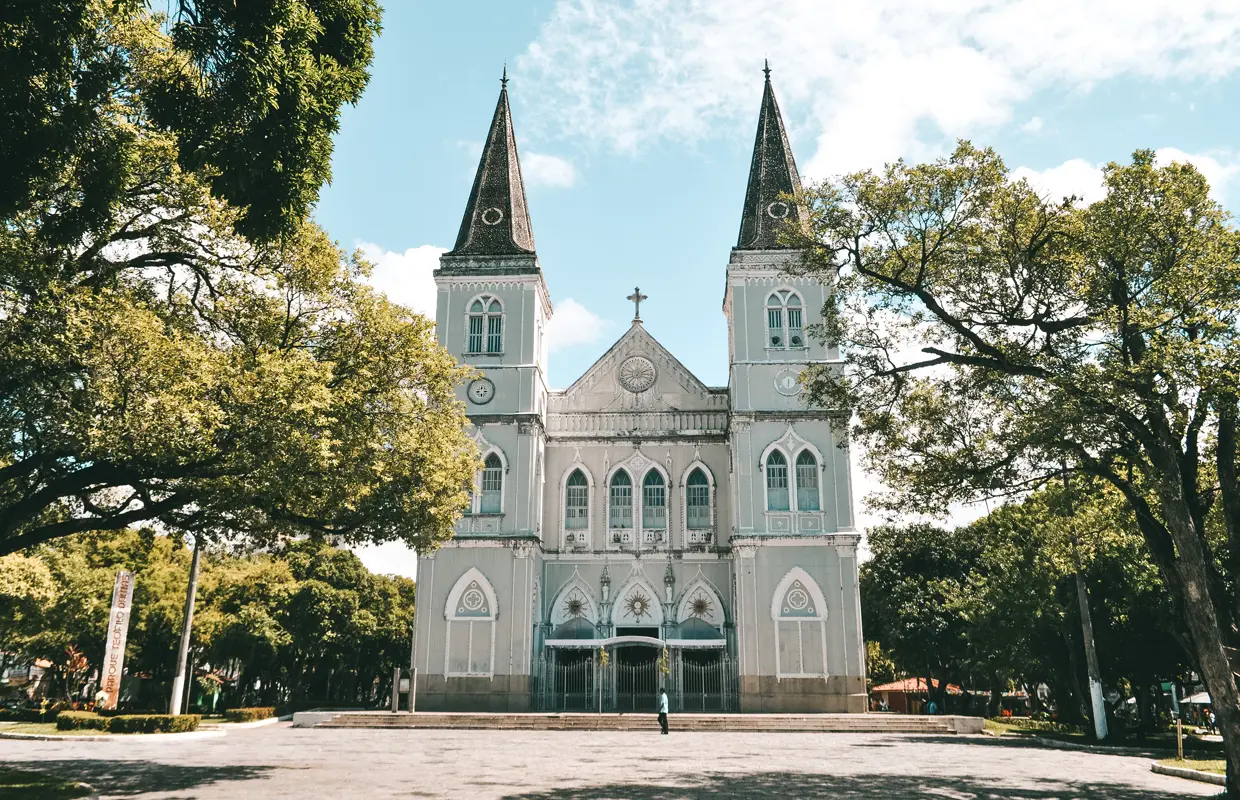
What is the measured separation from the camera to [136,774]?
13305 millimetres

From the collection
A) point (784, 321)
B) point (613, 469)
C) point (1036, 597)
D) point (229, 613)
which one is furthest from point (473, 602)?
point (1036, 597)

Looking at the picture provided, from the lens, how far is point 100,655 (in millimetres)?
31891

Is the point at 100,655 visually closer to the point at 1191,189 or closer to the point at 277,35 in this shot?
the point at 277,35

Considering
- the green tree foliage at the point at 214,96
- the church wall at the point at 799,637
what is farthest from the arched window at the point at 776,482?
the green tree foliage at the point at 214,96

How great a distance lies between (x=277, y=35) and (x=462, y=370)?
9.55 m

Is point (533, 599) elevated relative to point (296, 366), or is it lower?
lower

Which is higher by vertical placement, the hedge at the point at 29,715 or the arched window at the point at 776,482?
the arched window at the point at 776,482

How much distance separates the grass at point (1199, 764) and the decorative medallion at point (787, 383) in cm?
1585

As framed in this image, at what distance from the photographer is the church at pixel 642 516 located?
28688 millimetres

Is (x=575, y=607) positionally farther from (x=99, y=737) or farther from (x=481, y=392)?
(x=99, y=737)

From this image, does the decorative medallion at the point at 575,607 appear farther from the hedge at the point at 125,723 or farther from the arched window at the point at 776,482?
the hedge at the point at 125,723

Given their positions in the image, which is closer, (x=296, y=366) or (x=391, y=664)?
(x=296, y=366)

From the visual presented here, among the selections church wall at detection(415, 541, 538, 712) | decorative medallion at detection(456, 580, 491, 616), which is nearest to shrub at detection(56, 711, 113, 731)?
church wall at detection(415, 541, 538, 712)

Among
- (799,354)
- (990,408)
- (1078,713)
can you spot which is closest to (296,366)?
(990,408)
